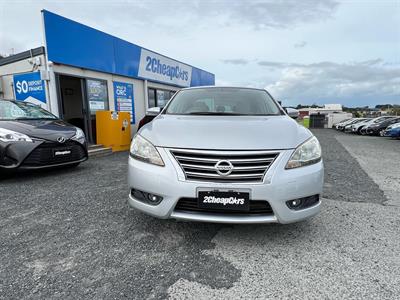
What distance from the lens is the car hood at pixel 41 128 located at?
4.09 m

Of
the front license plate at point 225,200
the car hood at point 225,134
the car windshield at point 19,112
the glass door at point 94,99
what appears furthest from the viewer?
the glass door at point 94,99

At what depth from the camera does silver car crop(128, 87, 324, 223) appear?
192 centimetres

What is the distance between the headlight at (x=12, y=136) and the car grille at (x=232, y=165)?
3.38m

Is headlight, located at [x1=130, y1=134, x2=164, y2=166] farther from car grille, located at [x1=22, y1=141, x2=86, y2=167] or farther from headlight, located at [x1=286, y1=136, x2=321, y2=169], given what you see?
car grille, located at [x1=22, y1=141, x2=86, y2=167]

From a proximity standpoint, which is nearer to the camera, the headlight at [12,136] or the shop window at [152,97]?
the headlight at [12,136]

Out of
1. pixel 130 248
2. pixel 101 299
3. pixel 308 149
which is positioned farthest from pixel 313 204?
pixel 101 299

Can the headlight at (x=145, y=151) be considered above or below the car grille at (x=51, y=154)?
above

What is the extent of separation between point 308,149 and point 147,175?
1.39m

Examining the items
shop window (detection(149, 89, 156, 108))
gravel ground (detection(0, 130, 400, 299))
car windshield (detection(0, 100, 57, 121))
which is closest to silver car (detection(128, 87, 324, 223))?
gravel ground (detection(0, 130, 400, 299))

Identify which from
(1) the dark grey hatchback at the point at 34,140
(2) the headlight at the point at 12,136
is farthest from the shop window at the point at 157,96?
(2) the headlight at the point at 12,136

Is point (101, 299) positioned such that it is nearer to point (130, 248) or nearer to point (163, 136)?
point (130, 248)

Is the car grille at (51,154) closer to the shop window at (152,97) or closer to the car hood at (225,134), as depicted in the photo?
the car hood at (225,134)

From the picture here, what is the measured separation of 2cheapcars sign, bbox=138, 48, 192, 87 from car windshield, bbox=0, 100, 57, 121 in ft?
16.5

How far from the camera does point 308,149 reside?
2.17m
